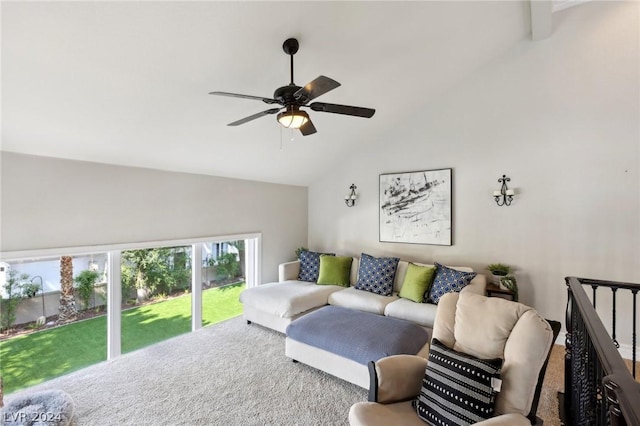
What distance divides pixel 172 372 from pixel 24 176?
7.50ft

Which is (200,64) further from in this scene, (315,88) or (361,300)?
(361,300)

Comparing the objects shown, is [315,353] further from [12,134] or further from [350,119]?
[12,134]

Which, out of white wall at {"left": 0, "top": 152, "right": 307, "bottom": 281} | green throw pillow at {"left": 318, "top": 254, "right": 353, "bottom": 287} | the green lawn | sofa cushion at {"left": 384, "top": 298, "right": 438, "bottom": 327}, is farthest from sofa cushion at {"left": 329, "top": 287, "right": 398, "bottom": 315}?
the green lawn

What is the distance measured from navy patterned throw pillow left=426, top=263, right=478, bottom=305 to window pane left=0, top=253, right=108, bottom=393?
3811 millimetres

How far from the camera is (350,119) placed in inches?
155

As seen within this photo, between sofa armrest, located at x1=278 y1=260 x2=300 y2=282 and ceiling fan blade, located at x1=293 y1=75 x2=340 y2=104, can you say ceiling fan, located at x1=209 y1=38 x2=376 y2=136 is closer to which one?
ceiling fan blade, located at x1=293 y1=75 x2=340 y2=104

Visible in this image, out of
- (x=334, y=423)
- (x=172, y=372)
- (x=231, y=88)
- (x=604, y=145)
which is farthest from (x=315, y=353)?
(x=604, y=145)

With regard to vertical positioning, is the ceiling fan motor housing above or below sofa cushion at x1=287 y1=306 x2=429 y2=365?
above

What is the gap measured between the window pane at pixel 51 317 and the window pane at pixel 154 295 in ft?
0.77

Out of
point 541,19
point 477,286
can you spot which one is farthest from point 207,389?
point 541,19

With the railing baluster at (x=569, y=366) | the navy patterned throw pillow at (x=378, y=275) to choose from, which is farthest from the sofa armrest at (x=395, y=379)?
the navy patterned throw pillow at (x=378, y=275)

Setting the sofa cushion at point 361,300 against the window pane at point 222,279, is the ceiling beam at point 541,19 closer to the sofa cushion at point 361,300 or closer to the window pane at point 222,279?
the sofa cushion at point 361,300

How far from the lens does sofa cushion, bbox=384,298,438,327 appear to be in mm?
3158

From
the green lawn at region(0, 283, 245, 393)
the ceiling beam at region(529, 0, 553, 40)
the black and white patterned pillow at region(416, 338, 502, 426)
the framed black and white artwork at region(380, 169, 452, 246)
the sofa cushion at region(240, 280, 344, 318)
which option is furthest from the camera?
the framed black and white artwork at region(380, 169, 452, 246)
